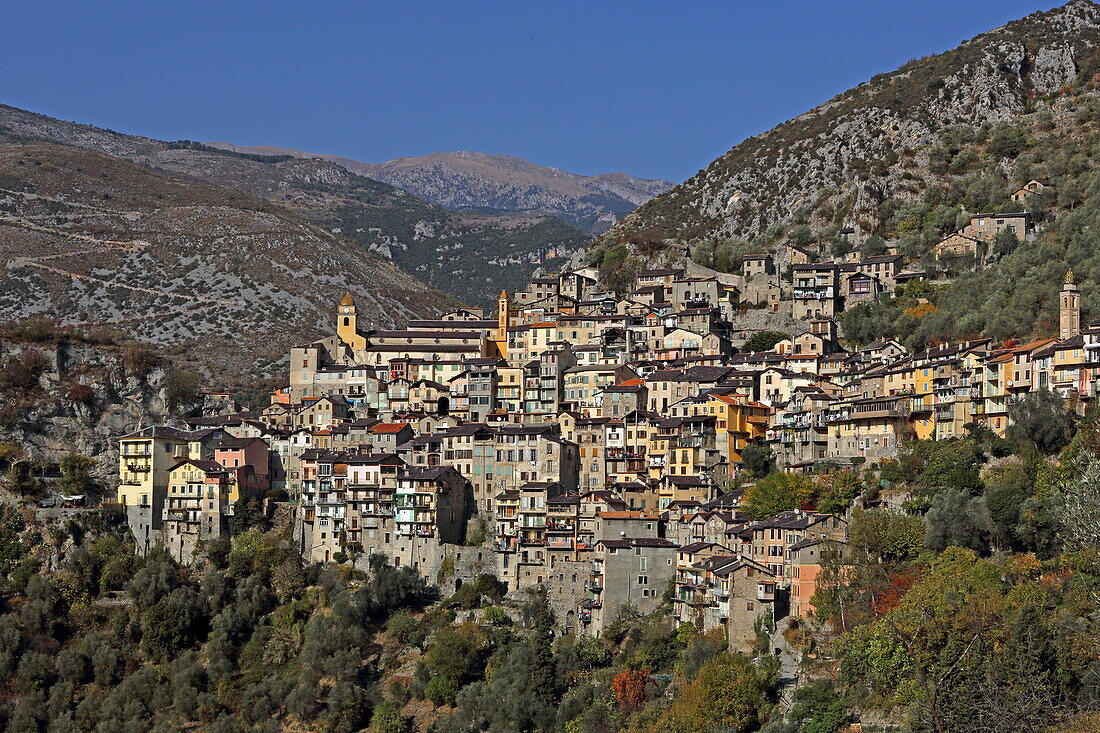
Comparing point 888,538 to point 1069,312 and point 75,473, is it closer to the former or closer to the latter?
point 1069,312

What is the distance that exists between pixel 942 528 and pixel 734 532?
31.5 feet

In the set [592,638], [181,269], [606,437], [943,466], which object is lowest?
[592,638]

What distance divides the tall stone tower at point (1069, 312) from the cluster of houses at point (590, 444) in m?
0.16

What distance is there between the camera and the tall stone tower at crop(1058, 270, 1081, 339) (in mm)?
77812

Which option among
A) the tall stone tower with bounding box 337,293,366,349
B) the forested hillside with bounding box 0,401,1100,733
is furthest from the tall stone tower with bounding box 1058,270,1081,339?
the tall stone tower with bounding box 337,293,366,349

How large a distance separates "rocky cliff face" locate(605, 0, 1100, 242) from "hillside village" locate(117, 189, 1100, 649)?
21482 millimetres

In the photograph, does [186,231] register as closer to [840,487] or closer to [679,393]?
[679,393]

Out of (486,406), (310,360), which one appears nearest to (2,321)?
(310,360)

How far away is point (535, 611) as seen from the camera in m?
72.2

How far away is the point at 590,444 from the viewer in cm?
8562

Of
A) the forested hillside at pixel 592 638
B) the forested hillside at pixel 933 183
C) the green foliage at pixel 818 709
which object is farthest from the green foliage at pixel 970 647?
the forested hillside at pixel 933 183

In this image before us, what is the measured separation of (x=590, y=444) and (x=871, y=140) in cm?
6094

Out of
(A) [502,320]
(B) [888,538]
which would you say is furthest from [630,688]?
(A) [502,320]

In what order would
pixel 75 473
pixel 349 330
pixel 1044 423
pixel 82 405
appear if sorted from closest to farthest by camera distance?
1. pixel 1044 423
2. pixel 75 473
3. pixel 82 405
4. pixel 349 330
